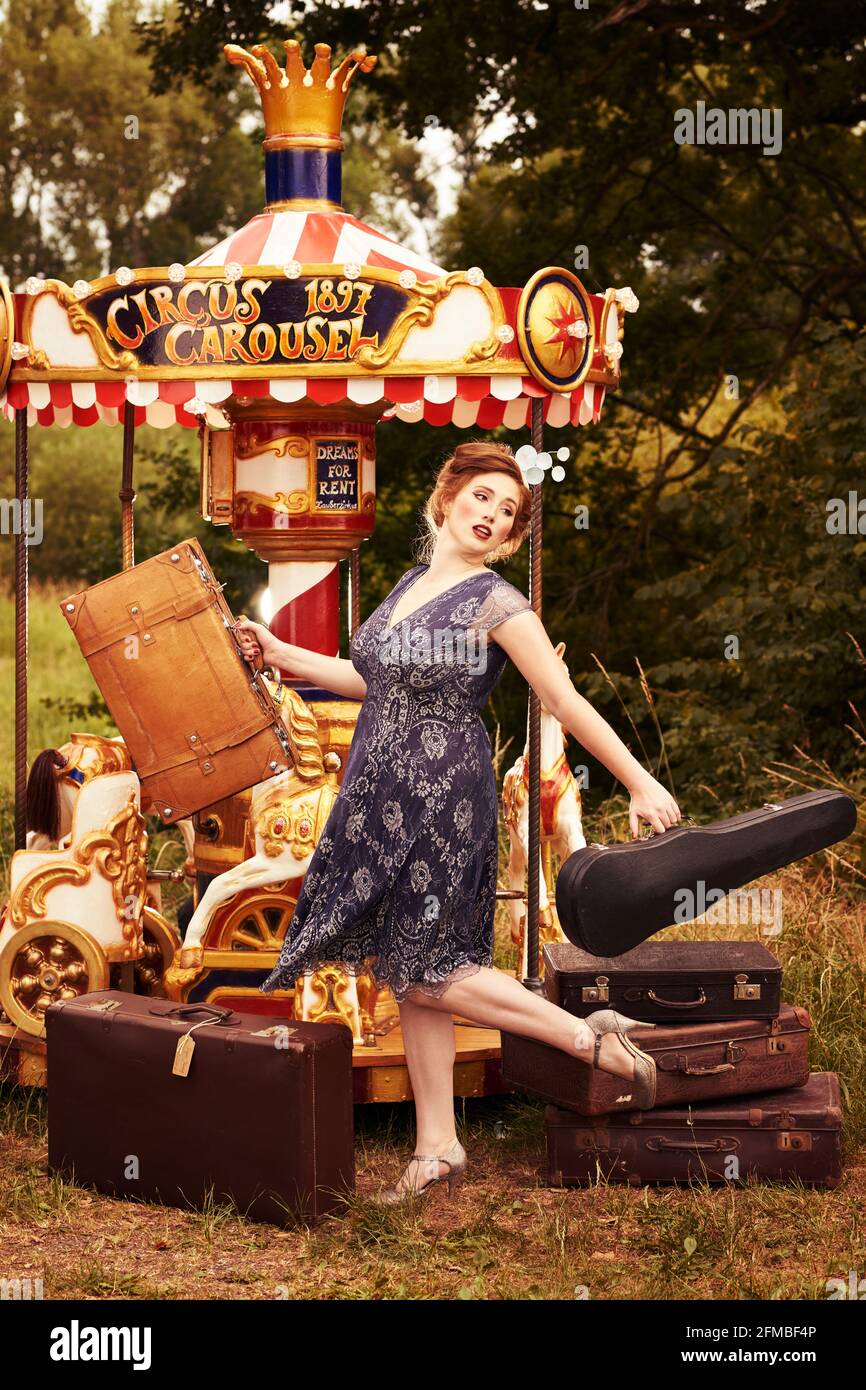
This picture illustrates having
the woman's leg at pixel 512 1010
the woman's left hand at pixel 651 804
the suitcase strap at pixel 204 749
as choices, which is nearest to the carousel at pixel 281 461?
the suitcase strap at pixel 204 749

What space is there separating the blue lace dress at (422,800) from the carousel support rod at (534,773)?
0.54 m

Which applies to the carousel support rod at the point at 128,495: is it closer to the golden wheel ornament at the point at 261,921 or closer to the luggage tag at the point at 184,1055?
the golden wheel ornament at the point at 261,921

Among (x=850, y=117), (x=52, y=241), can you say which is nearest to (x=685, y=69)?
(x=850, y=117)

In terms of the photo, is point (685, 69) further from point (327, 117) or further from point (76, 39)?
point (76, 39)

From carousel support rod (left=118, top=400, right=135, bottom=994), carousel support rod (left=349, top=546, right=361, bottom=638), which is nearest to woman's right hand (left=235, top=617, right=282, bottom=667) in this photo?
carousel support rod (left=118, top=400, right=135, bottom=994)

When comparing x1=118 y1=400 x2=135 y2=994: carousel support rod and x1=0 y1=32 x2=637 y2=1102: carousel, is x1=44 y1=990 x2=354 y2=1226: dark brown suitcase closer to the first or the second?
x1=0 y1=32 x2=637 y2=1102: carousel

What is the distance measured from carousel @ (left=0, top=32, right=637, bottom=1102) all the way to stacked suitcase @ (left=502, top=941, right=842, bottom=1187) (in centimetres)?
50

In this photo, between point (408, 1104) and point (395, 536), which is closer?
point (408, 1104)

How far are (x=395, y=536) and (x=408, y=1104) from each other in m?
6.40

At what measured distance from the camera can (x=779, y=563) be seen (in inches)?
378

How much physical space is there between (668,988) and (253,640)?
148 cm

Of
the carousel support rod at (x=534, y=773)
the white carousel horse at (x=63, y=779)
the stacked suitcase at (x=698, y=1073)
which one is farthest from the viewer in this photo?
the white carousel horse at (x=63, y=779)

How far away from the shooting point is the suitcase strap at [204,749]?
490 cm

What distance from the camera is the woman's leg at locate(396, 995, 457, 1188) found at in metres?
4.50
